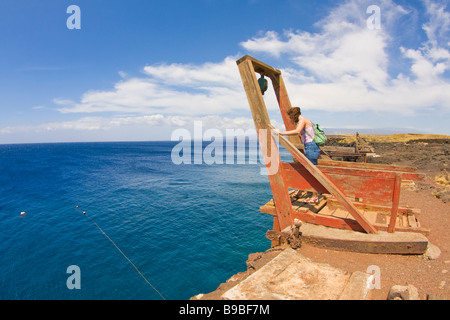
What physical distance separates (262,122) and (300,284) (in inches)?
122

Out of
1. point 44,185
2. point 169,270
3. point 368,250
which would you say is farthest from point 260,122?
point 44,185

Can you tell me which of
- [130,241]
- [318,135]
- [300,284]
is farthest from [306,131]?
[130,241]

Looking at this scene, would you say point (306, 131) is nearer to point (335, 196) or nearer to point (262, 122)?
point (262, 122)

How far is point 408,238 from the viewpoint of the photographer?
171 inches

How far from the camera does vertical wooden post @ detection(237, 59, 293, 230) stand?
16.1 ft

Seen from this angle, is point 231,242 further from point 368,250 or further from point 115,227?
point 368,250

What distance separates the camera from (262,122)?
4.96 meters

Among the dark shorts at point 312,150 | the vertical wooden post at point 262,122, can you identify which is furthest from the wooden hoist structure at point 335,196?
the dark shorts at point 312,150

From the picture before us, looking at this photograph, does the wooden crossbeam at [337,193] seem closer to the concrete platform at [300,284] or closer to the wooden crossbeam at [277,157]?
the wooden crossbeam at [277,157]

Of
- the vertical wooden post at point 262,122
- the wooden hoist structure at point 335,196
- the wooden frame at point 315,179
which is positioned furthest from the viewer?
the vertical wooden post at point 262,122

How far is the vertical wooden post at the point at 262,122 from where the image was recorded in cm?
490

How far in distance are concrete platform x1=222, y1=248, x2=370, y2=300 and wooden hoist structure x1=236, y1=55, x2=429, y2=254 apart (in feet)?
3.99

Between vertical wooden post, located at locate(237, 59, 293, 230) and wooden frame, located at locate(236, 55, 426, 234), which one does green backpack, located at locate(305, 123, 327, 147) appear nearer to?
wooden frame, located at locate(236, 55, 426, 234)

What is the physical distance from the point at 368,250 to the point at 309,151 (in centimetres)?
257
